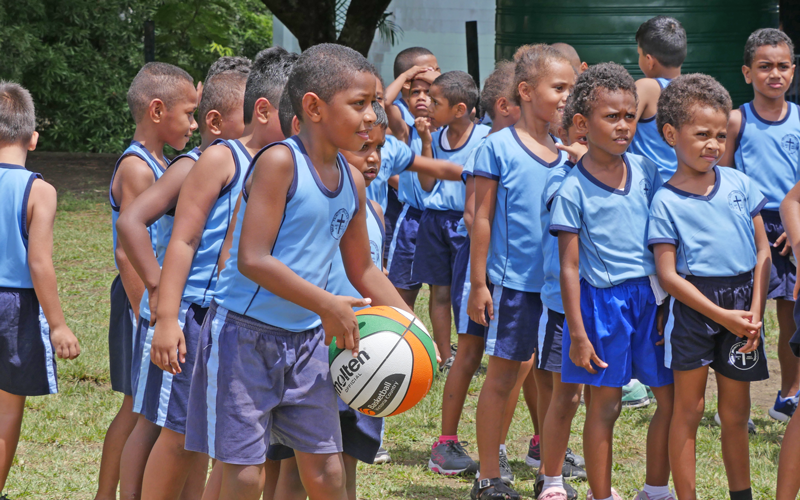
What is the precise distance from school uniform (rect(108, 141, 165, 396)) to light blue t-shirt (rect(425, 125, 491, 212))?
2.44 metres

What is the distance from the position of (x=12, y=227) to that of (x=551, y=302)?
95.3 inches

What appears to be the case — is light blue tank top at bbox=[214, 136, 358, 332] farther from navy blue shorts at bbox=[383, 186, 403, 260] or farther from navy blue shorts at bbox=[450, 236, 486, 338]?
navy blue shorts at bbox=[383, 186, 403, 260]

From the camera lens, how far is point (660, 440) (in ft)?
12.8

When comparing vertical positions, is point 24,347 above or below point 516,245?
below

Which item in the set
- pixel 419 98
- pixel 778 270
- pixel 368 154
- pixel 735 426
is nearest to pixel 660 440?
pixel 735 426

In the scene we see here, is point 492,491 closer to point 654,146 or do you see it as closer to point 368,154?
point 368,154

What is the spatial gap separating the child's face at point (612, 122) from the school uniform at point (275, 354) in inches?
51.8

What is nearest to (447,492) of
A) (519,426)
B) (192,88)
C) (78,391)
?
(519,426)

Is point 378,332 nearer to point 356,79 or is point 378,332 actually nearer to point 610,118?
point 356,79

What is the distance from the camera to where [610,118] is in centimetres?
379

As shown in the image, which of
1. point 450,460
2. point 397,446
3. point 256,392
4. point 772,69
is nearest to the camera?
point 256,392

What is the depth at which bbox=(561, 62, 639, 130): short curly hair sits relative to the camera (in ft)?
12.5

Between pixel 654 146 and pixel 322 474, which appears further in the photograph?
pixel 654 146

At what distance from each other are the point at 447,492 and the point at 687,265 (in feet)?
5.40
